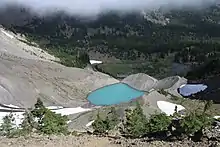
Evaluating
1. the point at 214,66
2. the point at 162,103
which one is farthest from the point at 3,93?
the point at 214,66

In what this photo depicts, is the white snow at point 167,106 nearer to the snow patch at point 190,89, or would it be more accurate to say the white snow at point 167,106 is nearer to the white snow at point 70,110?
the white snow at point 70,110

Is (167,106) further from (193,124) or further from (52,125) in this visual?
(193,124)

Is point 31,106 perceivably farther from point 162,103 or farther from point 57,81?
point 162,103

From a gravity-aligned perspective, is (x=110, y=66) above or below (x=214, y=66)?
below

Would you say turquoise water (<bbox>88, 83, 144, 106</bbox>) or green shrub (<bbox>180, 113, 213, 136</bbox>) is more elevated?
green shrub (<bbox>180, 113, 213, 136</bbox>)

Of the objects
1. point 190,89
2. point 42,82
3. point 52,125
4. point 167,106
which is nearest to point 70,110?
point 42,82

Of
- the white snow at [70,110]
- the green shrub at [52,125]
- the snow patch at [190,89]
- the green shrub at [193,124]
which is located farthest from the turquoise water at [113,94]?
the green shrub at [193,124]

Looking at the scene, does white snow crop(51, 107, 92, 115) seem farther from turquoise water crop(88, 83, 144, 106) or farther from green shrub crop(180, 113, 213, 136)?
green shrub crop(180, 113, 213, 136)

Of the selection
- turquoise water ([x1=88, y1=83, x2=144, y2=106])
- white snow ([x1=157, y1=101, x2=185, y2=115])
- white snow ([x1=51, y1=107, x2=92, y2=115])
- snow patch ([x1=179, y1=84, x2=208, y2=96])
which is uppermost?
white snow ([x1=157, y1=101, x2=185, y2=115])

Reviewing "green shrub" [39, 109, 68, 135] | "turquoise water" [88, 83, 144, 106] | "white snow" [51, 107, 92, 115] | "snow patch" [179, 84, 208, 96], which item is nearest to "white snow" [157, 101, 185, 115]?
"white snow" [51, 107, 92, 115]
